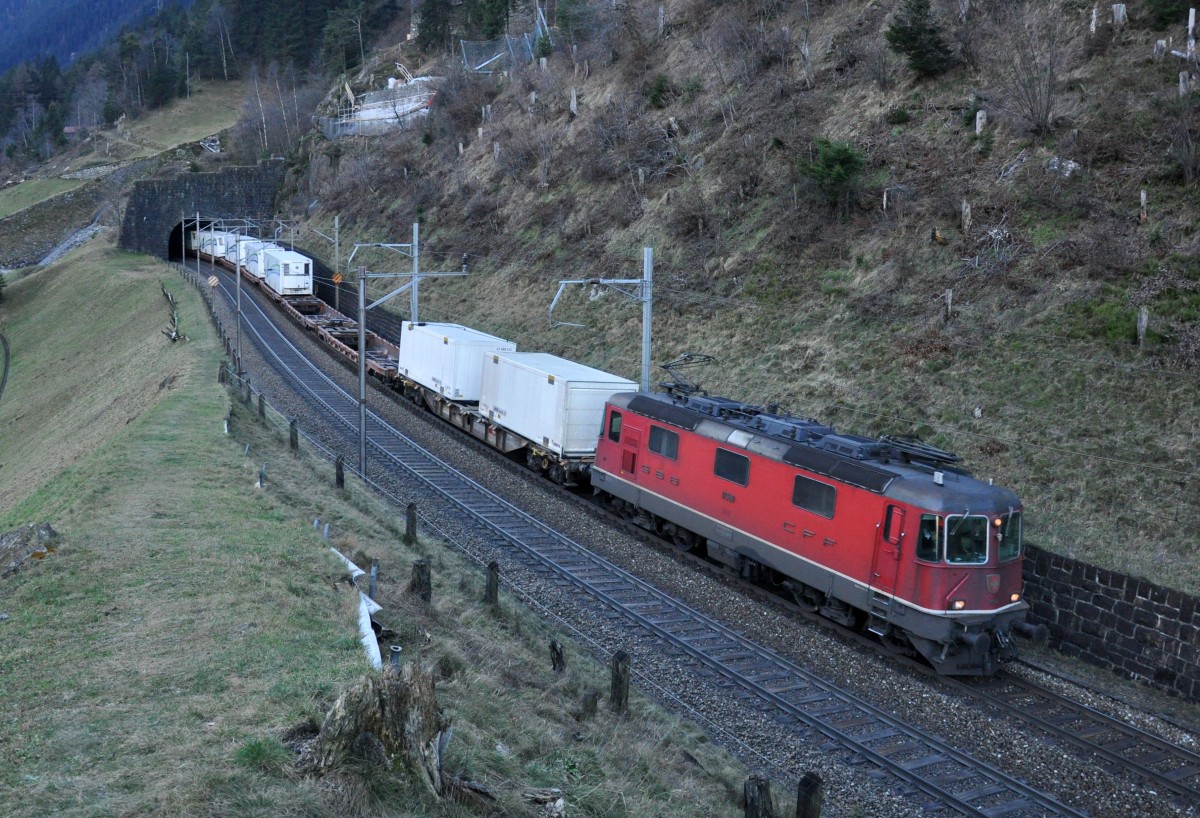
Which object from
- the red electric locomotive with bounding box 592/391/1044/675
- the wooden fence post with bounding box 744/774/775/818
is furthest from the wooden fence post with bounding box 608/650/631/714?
the red electric locomotive with bounding box 592/391/1044/675

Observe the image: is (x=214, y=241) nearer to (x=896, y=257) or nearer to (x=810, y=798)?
(x=896, y=257)

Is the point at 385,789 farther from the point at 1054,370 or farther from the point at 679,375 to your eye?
the point at 679,375

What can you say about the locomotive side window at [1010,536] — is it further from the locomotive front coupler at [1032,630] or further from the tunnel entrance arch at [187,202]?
the tunnel entrance arch at [187,202]

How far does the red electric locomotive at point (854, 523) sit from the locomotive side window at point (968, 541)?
2 cm

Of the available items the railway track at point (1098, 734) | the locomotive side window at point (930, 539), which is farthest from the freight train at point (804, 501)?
the railway track at point (1098, 734)

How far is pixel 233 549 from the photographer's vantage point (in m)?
14.1

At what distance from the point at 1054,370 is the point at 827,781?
1353 centimetres

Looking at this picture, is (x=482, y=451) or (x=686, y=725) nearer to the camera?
(x=686, y=725)

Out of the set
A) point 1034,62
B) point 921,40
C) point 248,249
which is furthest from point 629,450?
point 248,249

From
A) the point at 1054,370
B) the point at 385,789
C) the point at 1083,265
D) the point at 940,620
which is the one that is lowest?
the point at 940,620

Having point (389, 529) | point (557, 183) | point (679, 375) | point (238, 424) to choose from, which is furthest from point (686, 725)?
point (557, 183)

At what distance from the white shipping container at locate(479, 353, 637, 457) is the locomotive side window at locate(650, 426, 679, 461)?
356 cm

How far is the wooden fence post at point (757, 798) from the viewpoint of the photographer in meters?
9.10

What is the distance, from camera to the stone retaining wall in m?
14.2
